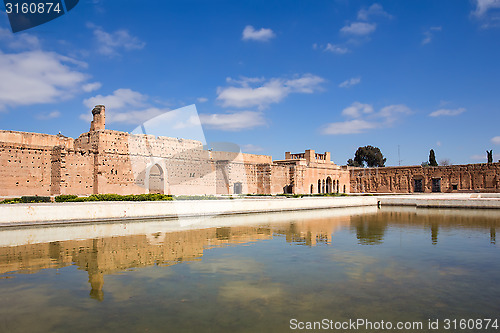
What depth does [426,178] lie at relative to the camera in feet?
159

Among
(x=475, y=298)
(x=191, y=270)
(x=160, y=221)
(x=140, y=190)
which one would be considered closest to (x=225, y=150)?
(x=140, y=190)

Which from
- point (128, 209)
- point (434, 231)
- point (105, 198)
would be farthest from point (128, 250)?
point (434, 231)

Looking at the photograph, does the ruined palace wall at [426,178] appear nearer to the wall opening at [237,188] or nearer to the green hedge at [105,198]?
the wall opening at [237,188]

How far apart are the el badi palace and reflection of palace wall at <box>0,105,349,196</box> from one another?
0.06 m

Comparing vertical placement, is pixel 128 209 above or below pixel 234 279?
above

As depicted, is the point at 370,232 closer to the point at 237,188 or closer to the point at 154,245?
the point at 154,245

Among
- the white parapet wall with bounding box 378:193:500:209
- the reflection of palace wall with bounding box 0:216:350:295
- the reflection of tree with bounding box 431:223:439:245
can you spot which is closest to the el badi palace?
the white parapet wall with bounding box 378:193:500:209

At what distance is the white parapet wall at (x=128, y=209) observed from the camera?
15055 millimetres

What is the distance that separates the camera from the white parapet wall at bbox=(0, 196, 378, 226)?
15.1 m

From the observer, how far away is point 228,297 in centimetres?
710

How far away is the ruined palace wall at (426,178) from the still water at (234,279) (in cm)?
3434

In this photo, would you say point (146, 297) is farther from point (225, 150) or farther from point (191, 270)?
point (225, 150)

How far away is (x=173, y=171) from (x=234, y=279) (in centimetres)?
2472

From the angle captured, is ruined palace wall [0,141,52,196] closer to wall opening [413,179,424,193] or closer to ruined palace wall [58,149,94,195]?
ruined palace wall [58,149,94,195]
